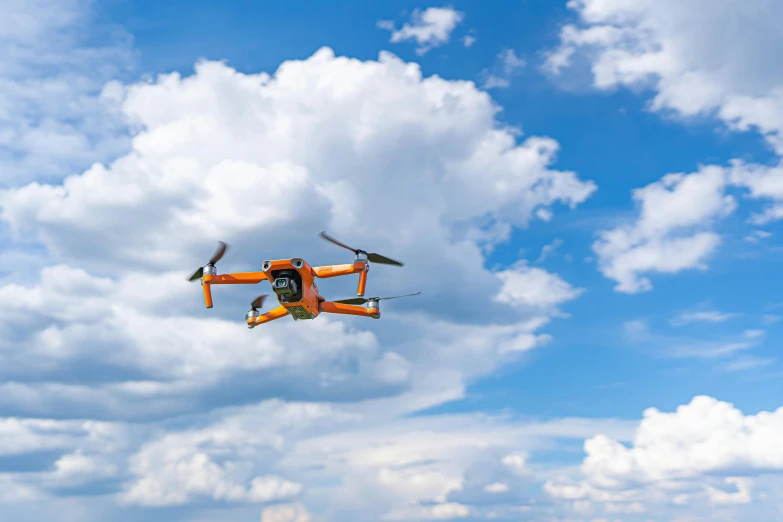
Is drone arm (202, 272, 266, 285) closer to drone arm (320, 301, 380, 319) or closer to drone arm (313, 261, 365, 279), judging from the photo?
drone arm (313, 261, 365, 279)

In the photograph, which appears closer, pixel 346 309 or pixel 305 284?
pixel 305 284

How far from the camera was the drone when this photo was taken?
420 ft

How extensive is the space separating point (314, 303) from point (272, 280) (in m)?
9.82

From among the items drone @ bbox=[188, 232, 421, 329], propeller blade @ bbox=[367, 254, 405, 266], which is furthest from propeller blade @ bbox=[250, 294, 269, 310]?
propeller blade @ bbox=[367, 254, 405, 266]

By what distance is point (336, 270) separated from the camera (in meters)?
136

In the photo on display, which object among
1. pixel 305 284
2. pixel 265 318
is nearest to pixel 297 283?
pixel 305 284

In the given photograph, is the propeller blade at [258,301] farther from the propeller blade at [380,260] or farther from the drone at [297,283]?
the propeller blade at [380,260]

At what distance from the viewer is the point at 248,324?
141875 millimetres

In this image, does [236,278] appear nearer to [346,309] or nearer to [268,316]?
[268,316]

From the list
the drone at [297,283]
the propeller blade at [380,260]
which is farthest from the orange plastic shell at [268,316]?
the propeller blade at [380,260]

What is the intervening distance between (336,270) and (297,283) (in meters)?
8.88

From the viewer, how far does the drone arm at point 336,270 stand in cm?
13600

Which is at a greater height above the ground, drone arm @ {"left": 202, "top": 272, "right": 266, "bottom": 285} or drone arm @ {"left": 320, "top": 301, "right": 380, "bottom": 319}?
drone arm @ {"left": 202, "top": 272, "right": 266, "bottom": 285}

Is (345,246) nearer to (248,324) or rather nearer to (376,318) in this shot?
(376,318)
